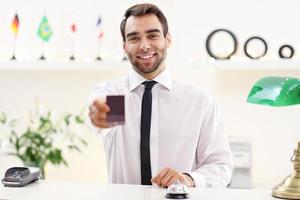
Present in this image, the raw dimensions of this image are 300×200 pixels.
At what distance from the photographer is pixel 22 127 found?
14.6ft

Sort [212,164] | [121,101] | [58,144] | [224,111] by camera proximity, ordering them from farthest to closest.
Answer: [224,111] < [58,144] < [212,164] < [121,101]

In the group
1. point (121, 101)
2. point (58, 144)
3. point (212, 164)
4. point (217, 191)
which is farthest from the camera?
point (58, 144)

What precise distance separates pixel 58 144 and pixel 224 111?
1.10 metres

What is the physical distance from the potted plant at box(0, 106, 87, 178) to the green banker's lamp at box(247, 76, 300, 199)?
2.12 metres

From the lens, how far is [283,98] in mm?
1746

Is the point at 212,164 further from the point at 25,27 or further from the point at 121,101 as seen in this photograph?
the point at 25,27

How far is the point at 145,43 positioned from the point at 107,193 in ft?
2.22

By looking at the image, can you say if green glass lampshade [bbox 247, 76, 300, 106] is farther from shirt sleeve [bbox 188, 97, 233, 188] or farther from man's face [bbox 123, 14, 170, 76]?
man's face [bbox 123, 14, 170, 76]

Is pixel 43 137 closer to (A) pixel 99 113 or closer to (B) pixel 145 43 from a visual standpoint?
(B) pixel 145 43

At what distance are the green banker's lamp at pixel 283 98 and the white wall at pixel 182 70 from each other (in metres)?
1.95

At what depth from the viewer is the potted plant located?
12.1 ft

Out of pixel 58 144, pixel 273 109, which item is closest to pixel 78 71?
pixel 58 144

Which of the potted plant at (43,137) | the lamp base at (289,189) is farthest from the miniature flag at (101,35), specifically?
the lamp base at (289,189)

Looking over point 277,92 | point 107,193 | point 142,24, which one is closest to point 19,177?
point 107,193
